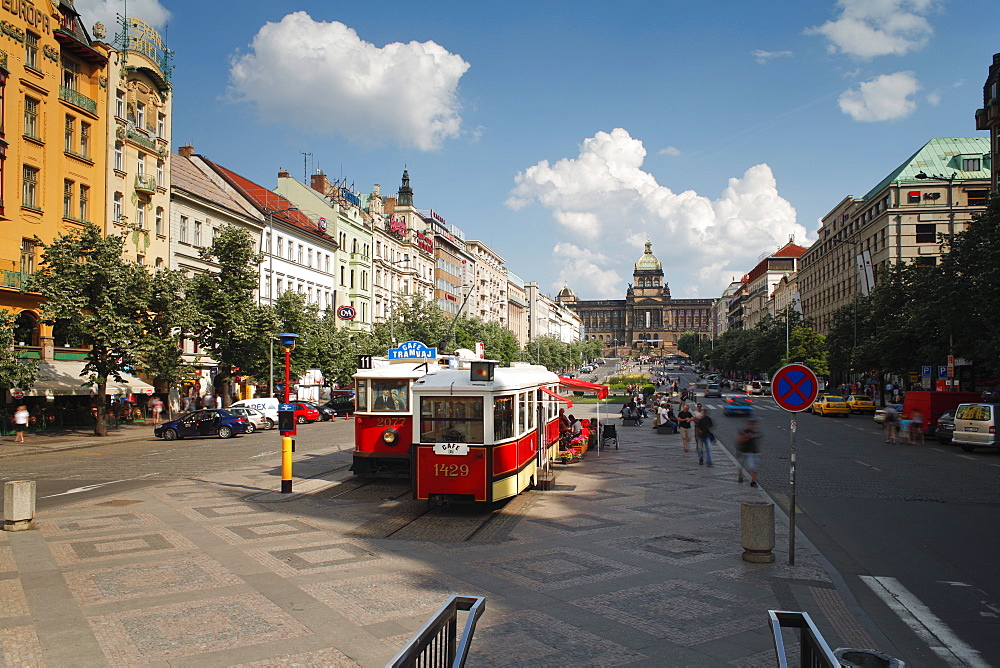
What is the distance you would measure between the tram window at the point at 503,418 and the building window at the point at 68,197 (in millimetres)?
32052

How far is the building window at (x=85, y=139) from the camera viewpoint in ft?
130

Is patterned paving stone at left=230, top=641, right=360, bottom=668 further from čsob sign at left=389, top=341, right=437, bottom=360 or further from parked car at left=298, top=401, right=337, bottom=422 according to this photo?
parked car at left=298, top=401, right=337, bottom=422

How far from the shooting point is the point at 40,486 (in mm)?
18453

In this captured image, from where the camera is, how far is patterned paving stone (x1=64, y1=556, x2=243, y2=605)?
9227 millimetres

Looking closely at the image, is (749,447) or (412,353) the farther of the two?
(412,353)

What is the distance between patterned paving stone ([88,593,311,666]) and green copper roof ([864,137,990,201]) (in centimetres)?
7960

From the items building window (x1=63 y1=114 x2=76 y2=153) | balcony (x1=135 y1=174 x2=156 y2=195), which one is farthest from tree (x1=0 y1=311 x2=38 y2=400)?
balcony (x1=135 y1=174 x2=156 y2=195)

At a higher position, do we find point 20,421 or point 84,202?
point 84,202

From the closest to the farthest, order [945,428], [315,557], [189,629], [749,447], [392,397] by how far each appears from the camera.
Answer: [189,629] → [315,557] → [392,397] → [749,447] → [945,428]

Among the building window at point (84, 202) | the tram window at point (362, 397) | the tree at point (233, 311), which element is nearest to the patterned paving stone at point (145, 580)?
the tram window at point (362, 397)

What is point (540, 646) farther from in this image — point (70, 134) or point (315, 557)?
point (70, 134)

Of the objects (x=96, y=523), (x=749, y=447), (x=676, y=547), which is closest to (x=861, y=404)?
(x=749, y=447)

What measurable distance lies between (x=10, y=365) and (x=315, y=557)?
2274 centimetres

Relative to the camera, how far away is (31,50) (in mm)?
36469
